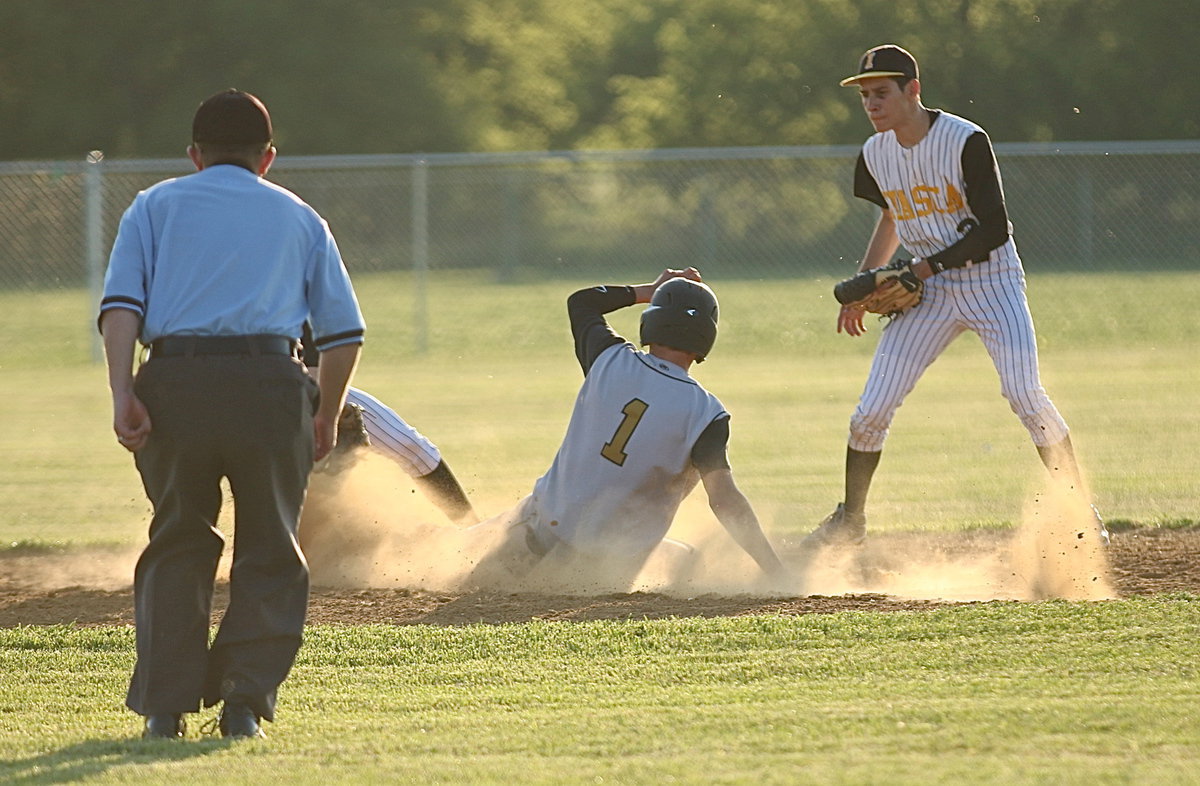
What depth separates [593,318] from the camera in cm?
587

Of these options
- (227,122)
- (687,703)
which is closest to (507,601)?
(687,703)

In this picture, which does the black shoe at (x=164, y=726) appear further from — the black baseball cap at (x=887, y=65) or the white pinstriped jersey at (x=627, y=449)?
the black baseball cap at (x=887, y=65)

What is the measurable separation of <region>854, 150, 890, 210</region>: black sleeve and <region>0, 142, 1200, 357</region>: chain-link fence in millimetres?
11402

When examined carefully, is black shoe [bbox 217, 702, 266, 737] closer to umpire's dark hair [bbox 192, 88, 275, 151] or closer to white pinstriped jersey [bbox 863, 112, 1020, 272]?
umpire's dark hair [bbox 192, 88, 275, 151]

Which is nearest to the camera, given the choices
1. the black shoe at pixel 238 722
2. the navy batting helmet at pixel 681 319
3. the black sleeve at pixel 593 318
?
the black shoe at pixel 238 722

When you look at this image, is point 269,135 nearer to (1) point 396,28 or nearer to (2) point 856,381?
(2) point 856,381

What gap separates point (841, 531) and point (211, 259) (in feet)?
11.8

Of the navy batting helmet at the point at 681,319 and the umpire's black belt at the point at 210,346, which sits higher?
the umpire's black belt at the point at 210,346

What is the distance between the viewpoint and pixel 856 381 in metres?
14.6

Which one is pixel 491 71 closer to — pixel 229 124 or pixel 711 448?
pixel 711 448

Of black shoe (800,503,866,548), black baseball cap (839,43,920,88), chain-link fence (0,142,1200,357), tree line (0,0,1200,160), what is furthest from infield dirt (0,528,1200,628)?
tree line (0,0,1200,160)

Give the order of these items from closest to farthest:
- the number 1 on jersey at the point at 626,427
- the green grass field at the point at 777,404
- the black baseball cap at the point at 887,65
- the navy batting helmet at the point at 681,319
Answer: the number 1 on jersey at the point at 626,427 → the navy batting helmet at the point at 681,319 → the black baseball cap at the point at 887,65 → the green grass field at the point at 777,404

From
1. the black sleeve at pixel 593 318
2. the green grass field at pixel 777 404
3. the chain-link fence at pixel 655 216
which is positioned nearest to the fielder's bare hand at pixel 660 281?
the black sleeve at pixel 593 318

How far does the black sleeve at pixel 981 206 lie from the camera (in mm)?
6262
